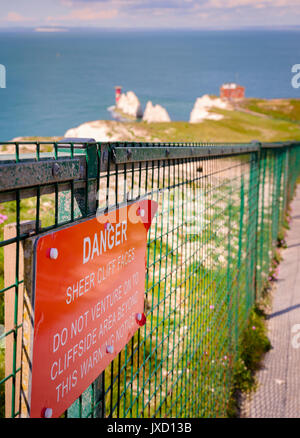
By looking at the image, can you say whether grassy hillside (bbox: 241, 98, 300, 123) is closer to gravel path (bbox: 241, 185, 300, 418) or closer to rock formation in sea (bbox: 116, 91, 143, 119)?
rock formation in sea (bbox: 116, 91, 143, 119)

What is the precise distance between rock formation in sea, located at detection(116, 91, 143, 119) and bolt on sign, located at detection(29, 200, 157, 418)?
75510 millimetres

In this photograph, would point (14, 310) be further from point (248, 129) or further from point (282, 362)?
point (248, 129)

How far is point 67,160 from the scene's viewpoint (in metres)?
1.23

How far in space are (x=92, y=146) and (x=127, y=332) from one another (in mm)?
713

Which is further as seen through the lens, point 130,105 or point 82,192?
point 130,105

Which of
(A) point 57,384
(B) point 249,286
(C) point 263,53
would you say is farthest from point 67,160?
(C) point 263,53

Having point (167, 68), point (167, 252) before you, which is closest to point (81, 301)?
point (167, 252)

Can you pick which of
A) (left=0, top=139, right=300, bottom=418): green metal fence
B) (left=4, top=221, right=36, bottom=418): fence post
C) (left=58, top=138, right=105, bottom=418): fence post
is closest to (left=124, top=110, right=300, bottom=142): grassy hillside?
(left=0, top=139, right=300, bottom=418): green metal fence

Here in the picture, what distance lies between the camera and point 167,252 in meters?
2.08

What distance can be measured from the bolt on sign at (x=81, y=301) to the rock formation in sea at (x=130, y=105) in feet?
248

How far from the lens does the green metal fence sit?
111cm

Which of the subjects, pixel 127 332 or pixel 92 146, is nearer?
pixel 92 146

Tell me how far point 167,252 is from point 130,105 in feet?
255

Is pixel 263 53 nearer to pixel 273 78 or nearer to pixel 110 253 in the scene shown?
pixel 273 78
